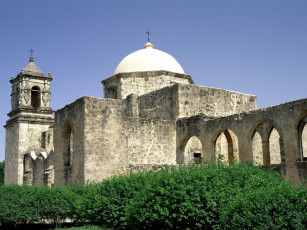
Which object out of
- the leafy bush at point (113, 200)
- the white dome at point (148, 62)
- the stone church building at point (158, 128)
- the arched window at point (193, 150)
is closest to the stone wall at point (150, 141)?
the stone church building at point (158, 128)

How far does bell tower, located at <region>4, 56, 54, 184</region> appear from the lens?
93.0 ft

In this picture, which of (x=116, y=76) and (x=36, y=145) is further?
(x=36, y=145)

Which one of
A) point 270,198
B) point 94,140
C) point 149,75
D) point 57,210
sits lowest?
point 57,210

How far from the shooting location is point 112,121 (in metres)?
14.7

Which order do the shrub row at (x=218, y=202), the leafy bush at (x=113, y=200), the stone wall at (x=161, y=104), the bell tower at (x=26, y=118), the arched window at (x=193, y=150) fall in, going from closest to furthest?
the shrub row at (x=218, y=202), the leafy bush at (x=113, y=200), the arched window at (x=193, y=150), the stone wall at (x=161, y=104), the bell tower at (x=26, y=118)

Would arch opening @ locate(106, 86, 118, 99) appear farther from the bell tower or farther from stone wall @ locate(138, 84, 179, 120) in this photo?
the bell tower

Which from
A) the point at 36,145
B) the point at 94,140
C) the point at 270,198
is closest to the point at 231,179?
the point at 270,198

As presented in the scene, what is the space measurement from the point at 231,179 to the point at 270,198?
2002 millimetres

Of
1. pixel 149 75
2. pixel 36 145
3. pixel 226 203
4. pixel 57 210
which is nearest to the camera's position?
pixel 226 203

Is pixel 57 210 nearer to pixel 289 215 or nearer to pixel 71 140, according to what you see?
pixel 71 140

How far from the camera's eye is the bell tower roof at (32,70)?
30.8 m

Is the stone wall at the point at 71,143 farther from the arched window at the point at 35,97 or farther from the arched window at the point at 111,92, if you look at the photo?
the arched window at the point at 35,97

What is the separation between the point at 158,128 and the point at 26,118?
596 inches

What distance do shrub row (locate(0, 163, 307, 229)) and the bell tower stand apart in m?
16.8
